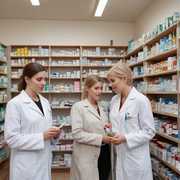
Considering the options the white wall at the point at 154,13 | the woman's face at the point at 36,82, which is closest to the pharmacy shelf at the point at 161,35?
the white wall at the point at 154,13

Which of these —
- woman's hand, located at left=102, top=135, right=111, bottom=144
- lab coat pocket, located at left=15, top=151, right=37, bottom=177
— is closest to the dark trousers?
woman's hand, located at left=102, top=135, right=111, bottom=144

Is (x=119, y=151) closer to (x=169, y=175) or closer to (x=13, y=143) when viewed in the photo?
(x=13, y=143)

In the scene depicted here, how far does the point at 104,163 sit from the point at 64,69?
4.09 meters

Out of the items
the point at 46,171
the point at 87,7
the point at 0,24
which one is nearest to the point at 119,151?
the point at 46,171

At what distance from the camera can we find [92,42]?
264 inches

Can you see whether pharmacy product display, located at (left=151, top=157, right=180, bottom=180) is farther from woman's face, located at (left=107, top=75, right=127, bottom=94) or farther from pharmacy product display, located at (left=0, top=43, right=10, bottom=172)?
pharmacy product display, located at (left=0, top=43, right=10, bottom=172)

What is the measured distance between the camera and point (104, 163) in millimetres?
2869

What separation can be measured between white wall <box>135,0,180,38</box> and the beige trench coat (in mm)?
2497

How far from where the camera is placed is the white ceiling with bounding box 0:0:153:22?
5359mm

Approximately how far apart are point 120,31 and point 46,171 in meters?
5.17

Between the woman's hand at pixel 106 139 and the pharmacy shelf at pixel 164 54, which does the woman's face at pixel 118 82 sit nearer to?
the woman's hand at pixel 106 139

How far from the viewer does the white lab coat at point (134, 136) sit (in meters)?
2.32

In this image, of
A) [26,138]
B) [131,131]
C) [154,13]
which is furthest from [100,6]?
[26,138]

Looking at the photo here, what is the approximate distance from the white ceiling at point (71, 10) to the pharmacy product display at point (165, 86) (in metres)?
1.11
